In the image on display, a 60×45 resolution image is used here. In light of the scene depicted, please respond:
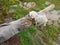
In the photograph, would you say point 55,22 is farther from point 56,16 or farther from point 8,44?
point 8,44

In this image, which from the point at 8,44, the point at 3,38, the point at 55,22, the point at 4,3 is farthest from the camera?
the point at 55,22

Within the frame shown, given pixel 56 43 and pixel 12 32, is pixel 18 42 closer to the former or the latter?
pixel 12 32

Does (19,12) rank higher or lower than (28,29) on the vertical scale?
higher

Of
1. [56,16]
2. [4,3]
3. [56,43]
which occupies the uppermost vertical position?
[4,3]

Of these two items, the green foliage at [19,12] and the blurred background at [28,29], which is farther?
the green foliage at [19,12]

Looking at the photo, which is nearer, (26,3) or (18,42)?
(18,42)

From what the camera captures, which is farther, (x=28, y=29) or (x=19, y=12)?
(x=19, y=12)

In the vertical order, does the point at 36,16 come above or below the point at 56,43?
above

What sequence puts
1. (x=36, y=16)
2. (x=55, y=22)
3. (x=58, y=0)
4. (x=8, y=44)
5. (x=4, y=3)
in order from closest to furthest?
(x=8, y=44)
(x=36, y=16)
(x=4, y=3)
(x=55, y=22)
(x=58, y=0)

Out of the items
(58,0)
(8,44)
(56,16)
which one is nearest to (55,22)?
(56,16)

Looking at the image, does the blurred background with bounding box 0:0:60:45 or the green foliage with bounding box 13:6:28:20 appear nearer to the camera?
the blurred background with bounding box 0:0:60:45
